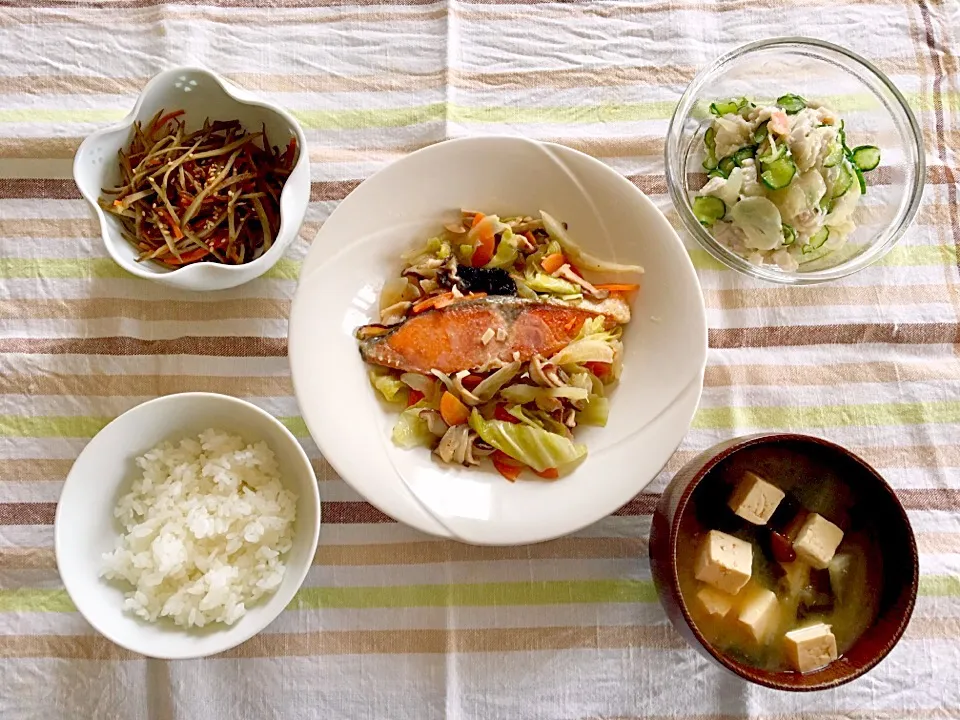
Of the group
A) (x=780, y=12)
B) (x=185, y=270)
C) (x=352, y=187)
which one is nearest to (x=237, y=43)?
(x=352, y=187)

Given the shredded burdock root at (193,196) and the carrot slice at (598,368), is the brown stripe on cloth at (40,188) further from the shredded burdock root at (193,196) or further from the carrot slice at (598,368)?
the carrot slice at (598,368)

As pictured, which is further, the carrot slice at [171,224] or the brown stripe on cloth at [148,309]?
the brown stripe on cloth at [148,309]

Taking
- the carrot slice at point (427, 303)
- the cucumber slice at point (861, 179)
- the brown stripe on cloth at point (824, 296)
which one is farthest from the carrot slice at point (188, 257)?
the cucumber slice at point (861, 179)

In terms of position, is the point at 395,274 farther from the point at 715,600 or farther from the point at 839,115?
the point at 839,115

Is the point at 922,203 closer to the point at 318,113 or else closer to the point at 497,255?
the point at 497,255

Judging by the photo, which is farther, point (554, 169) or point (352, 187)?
point (352, 187)

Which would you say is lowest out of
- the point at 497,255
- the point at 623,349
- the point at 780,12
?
the point at 623,349

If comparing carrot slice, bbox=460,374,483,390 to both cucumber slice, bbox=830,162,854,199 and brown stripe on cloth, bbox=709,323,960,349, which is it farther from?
cucumber slice, bbox=830,162,854,199
